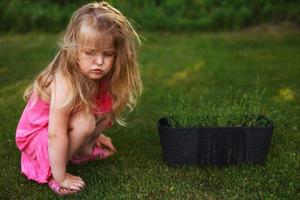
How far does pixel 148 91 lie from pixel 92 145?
1.66 m

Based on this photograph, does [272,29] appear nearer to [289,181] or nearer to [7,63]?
[7,63]

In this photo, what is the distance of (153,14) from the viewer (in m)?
7.84

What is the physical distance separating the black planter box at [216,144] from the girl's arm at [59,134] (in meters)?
0.62

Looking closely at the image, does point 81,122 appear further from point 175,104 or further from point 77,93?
point 175,104

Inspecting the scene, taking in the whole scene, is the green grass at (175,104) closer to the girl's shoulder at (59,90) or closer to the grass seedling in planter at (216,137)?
the grass seedling in planter at (216,137)

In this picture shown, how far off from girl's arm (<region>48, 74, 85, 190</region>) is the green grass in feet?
0.39

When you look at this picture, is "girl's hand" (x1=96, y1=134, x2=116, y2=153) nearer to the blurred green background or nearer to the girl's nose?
the girl's nose

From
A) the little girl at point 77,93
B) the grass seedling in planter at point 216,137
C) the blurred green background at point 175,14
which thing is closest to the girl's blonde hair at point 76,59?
the little girl at point 77,93

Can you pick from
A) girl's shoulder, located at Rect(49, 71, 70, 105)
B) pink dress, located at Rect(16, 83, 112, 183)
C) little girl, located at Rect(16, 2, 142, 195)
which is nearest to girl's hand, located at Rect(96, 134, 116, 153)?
little girl, located at Rect(16, 2, 142, 195)

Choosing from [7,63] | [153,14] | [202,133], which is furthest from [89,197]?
[153,14]

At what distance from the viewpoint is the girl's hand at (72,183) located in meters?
3.21

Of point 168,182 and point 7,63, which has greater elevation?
point 168,182

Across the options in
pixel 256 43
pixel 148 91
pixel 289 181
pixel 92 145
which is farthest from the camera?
pixel 256 43

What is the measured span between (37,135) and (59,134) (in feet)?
0.84
